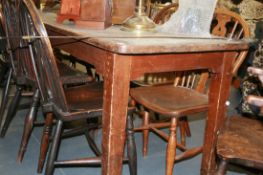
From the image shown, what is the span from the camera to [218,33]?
2.01 m

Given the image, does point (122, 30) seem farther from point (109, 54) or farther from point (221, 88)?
point (221, 88)

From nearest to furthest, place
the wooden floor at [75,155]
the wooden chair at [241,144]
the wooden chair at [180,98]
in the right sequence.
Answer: the wooden chair at [241,144], the wooden chair at [180,98], the wooden floor at [75,155]

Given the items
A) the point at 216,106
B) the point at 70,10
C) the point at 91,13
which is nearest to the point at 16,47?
the point at 70,10

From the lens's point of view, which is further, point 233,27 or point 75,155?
point 75,155

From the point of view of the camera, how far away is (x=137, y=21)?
1.73m

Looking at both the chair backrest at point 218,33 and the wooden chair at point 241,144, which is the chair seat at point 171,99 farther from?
the wooden chair at point 241,144

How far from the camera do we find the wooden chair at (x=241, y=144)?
3.83ft

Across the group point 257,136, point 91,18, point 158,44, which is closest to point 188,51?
point 158,44

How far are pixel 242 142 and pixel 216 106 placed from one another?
0.40 meters

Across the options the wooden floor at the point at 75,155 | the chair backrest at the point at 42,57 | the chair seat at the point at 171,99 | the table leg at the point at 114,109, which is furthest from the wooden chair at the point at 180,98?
the chair backrest at the point at 42,57

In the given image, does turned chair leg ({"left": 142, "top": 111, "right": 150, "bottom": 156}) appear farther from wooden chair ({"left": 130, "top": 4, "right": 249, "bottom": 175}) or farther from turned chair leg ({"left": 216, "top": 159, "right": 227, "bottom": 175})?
turned chair leg ({"left": 216, "top": 159, "right": 227, "bottom": 175})

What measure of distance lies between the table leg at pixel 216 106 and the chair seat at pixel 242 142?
15 cm

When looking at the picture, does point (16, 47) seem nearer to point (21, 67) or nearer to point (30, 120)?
point (21, 67)

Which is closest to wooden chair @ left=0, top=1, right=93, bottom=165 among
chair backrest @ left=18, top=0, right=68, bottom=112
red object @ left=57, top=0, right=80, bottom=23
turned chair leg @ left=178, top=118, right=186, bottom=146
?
chair backrest @ left=18, top=0, right=68, bottom=112
